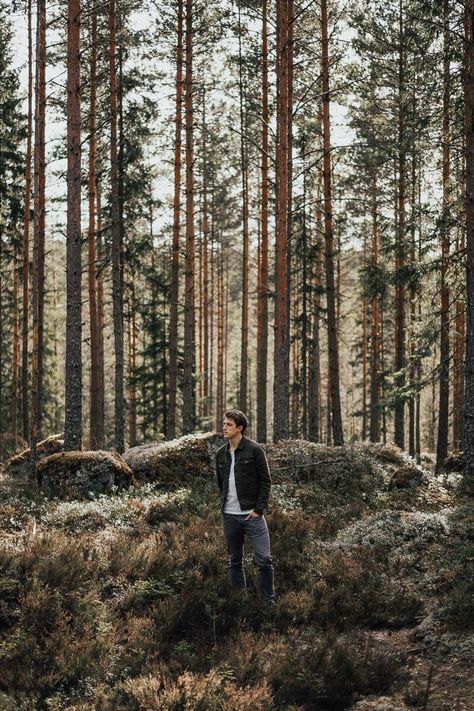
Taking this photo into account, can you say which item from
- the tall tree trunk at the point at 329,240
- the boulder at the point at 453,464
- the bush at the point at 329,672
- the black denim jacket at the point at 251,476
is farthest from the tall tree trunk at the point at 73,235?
the boulder at the point at 453,464

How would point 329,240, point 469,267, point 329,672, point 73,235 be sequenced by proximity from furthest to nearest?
point 329,240, point 73,235, point 469,267, point 329,672

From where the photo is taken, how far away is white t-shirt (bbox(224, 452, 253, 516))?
727 centimetres

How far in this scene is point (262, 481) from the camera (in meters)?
7.26

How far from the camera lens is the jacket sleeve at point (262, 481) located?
7156mm

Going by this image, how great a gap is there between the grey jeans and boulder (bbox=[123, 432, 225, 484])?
18.7 feet

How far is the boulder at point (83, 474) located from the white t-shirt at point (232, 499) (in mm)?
5424

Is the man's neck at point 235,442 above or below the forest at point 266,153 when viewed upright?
below

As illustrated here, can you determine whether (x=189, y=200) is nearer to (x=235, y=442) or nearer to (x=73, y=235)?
(x=73, y=235)

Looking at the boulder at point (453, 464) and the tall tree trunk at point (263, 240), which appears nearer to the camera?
the boulder at point (453, 464)

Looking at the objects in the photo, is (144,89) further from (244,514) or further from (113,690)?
(113,690)

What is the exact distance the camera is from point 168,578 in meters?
7.84

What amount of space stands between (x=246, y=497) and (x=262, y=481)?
268 mm

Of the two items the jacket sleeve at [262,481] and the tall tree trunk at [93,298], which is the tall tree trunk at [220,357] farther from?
the jacket sleeve at [262,481]

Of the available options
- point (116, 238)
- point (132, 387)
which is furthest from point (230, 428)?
point (132, 387)
